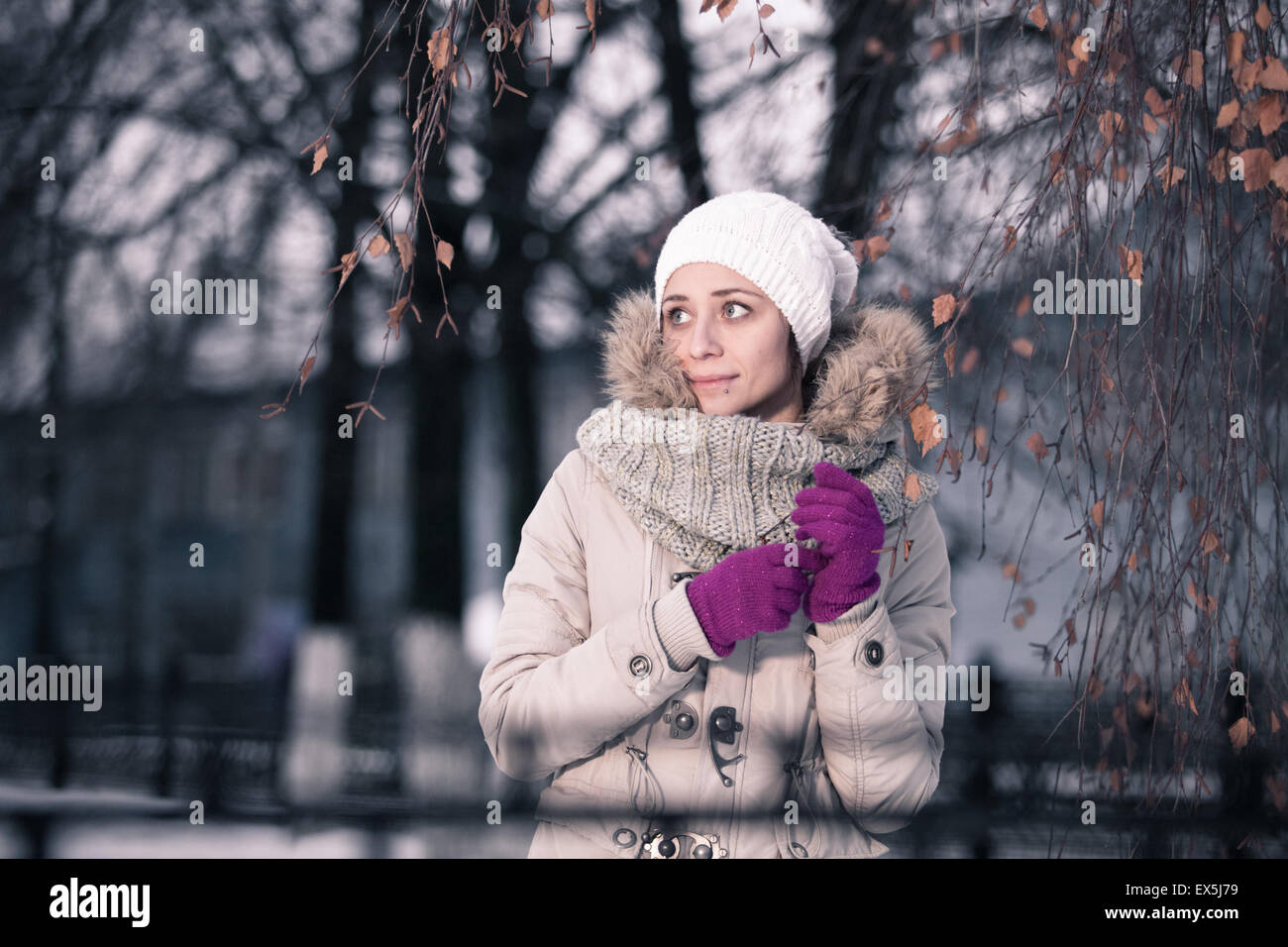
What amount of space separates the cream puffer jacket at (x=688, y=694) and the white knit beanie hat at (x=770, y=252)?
0.10m

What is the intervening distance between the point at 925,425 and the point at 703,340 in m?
0.41

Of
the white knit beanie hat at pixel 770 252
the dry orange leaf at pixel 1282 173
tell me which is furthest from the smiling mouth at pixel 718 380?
the dry orange leaf at pixel 1282 173

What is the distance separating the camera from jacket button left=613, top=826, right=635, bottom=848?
5.44 ft

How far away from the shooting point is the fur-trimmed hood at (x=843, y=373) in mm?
1787

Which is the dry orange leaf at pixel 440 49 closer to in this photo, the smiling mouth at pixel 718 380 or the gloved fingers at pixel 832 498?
the smiling mouth at pixel 718 380

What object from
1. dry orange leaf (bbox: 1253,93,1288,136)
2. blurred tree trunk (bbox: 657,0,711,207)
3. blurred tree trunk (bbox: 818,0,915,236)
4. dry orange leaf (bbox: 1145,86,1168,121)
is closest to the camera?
dry orange leaf (bbox: 1253,93,1288,136)

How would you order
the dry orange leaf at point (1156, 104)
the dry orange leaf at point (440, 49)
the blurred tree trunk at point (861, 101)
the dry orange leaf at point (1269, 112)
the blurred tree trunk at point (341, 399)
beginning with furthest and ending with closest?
1. the blurred tree trunk at point (341, 399)
2. the blurred tree trunk at point (861, 101)
3. the dry orange leaf at point (1156, 104)
4. the dry orange leaf at point (440, 49)
5. the dry orange leaf at point (1269, 112)

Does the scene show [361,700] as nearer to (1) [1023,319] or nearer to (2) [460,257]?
(2) [460,257]

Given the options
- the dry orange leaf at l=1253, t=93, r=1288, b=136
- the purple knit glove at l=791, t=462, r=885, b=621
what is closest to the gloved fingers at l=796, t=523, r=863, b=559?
the purple knit glove at l=791, t=462, r=885, b=621

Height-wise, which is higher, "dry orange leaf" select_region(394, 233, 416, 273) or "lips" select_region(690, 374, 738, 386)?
"dry orange leaf" select_region(394, 233, 416, 273)

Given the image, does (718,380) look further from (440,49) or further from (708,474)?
(440,49)

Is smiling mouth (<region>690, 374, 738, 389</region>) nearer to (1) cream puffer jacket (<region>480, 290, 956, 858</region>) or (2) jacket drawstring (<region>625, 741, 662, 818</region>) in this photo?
(1) cream puffer jacket (<region>480, 290, 956, 858</region>)

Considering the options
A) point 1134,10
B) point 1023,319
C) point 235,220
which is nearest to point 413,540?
point 235,220

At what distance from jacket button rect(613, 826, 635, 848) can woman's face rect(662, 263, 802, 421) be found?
675 mm
